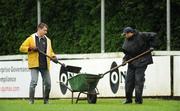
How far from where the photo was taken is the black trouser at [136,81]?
18906 millimetres

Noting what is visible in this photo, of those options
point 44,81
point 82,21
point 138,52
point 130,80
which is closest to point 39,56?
point 44,81

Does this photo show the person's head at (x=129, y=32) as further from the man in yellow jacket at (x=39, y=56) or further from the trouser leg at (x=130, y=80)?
the man in yellow jacket at (x=39, y=56)

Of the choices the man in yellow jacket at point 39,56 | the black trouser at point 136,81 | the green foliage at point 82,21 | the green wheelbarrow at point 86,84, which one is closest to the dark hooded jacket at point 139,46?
the black trouser at point 136,81

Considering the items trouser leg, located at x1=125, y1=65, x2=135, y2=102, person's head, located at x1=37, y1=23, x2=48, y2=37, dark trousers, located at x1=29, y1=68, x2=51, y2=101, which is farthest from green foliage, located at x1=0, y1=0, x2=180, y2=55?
person's head, located at x1=37, y1=23, x2=48, y2=37

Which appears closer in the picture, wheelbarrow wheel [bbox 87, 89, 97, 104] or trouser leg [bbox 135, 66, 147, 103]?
trouser leg [bbox 135, 66, 147, 103]

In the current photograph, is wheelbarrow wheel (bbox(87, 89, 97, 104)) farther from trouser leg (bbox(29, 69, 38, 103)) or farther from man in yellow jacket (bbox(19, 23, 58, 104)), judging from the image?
trouser leg (bbox(29, 69, 38, 103))

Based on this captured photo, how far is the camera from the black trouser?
18906 mm

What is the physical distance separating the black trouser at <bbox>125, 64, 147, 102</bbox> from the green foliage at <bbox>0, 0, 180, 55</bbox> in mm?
7316

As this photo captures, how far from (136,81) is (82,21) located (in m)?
10.8

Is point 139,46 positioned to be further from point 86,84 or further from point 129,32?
point 86,84

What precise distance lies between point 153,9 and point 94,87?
8.51 metres

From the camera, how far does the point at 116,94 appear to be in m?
23.2

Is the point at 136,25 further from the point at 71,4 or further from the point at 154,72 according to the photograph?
the point at 154,72

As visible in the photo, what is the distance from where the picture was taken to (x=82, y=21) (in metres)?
29.5
